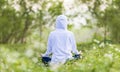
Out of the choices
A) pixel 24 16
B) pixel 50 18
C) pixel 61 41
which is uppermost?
pixel 61 41

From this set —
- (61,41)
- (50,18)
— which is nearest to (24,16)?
(50,18)

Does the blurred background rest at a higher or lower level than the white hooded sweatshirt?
lower

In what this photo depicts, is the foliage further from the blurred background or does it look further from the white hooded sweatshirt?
the white hooded sweatshirt

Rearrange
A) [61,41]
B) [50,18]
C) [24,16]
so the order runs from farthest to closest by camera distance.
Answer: [24,16]
[50,18]
[61,41]

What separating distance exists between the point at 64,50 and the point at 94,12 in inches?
441

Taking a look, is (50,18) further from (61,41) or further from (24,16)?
(61,41)

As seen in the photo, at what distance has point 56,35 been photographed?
9.53 metres

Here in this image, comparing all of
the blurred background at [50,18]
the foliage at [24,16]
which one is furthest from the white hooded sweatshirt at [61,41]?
the foliage at [24,16]

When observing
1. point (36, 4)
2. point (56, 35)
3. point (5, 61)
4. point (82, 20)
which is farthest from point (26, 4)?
point (5, 61)

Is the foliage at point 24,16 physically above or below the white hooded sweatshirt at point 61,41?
below

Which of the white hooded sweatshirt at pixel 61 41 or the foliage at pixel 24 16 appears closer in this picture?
the white hooded sweatshirt at pixel 61 41

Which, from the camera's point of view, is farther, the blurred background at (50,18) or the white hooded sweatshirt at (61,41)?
the blurred background at (50,18)

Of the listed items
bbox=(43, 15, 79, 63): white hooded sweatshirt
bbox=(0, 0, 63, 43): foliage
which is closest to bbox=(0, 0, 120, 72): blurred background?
bbox=(0, 0, 63, 43): foliage

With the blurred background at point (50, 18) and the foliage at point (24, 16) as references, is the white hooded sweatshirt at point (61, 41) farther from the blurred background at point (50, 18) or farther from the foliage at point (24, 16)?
the foliage at point (24, 16)
